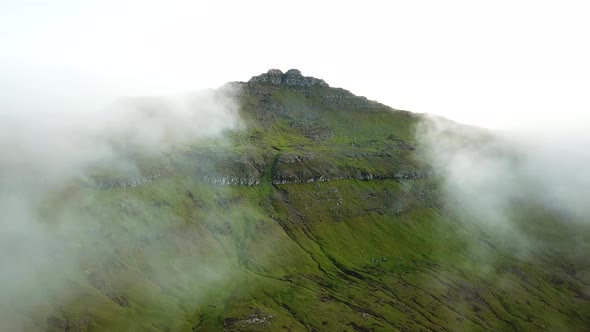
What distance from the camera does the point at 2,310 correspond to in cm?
19662

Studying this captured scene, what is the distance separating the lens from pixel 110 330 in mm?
199625

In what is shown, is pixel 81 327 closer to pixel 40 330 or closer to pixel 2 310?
pixel 40 330

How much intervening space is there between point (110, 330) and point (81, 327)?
12138 mm

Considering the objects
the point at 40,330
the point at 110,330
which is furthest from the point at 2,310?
the point at 110,330

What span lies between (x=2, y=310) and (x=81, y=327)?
114 feet

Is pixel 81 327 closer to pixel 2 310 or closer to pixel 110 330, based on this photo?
pixel 110 330

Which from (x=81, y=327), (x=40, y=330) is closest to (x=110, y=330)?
(x=81, y=327)

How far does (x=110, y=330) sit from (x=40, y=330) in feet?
90.4

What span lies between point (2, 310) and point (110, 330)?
154 feet

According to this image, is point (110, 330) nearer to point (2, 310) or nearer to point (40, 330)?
point (40, 330)

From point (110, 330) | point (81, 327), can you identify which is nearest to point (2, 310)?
point (81, 327)

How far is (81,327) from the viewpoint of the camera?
197m
